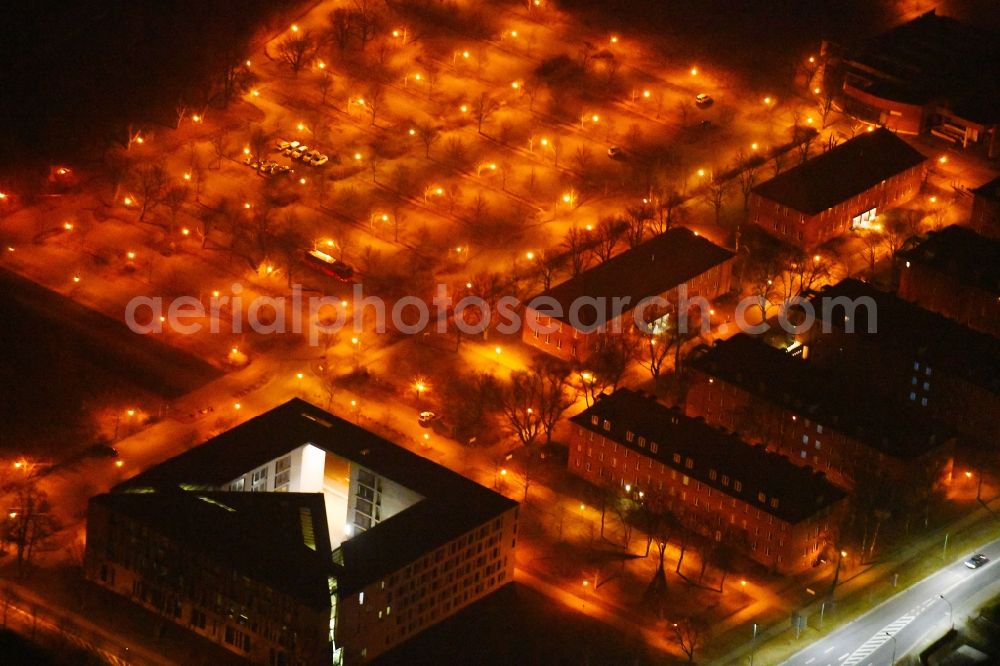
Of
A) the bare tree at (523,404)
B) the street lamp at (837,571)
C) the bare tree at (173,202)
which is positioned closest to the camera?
the street lamp at (837,571)

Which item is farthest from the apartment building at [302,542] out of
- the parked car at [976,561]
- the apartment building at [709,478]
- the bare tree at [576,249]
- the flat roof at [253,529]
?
the bare tree at [576,249]

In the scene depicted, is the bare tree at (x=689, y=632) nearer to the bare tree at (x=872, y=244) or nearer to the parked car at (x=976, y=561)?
the parked car at (x=976, y=561)

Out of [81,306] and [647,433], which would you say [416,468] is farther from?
[81,306]

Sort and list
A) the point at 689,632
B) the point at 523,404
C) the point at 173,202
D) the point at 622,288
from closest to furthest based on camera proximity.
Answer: the point at 689,632, the point at 523,404, the point at 622,288, the point at 173,202

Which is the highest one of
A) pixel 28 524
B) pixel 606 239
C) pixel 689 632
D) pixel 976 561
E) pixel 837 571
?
pixel 837 571

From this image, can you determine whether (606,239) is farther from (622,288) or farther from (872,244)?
(872,244)

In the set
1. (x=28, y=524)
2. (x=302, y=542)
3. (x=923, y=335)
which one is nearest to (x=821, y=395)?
(x=923, y=335)

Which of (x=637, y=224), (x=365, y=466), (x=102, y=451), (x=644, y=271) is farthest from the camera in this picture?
(x=637, y=224)
